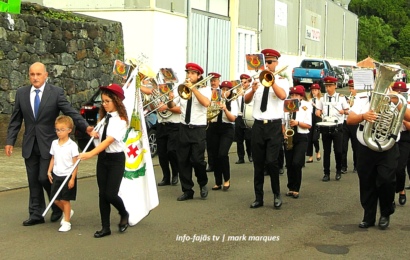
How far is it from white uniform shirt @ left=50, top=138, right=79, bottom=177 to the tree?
7041 cm

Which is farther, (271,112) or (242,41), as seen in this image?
(242,41)

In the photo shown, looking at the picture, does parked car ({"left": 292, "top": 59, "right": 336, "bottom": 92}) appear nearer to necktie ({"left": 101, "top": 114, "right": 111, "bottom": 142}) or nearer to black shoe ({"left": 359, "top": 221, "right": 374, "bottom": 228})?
black shoe ({"left": 359, "top": 221, "right": 374, "bottom": 228})

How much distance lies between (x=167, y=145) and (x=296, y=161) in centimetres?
229

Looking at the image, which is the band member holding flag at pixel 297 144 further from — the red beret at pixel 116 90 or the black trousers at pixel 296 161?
the red beret at pixel 116 90

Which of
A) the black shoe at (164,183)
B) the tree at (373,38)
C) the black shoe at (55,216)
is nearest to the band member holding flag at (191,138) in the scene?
the black shoe at (164,183)

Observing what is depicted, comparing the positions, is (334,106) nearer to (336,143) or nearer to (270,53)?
(336,143)

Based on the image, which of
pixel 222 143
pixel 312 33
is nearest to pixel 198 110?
pixel 222 143

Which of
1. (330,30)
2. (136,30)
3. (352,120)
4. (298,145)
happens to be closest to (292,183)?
(298,145)

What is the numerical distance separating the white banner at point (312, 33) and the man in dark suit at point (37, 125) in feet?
111

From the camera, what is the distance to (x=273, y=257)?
6.26 meters

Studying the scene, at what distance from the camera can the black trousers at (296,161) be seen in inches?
384

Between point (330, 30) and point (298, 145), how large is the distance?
3826 cm

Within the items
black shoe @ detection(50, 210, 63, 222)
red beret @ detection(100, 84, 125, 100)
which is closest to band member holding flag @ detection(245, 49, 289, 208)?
red beret @ detection(100, 84, 125, 100)

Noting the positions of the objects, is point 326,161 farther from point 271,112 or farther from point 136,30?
point 136,30
